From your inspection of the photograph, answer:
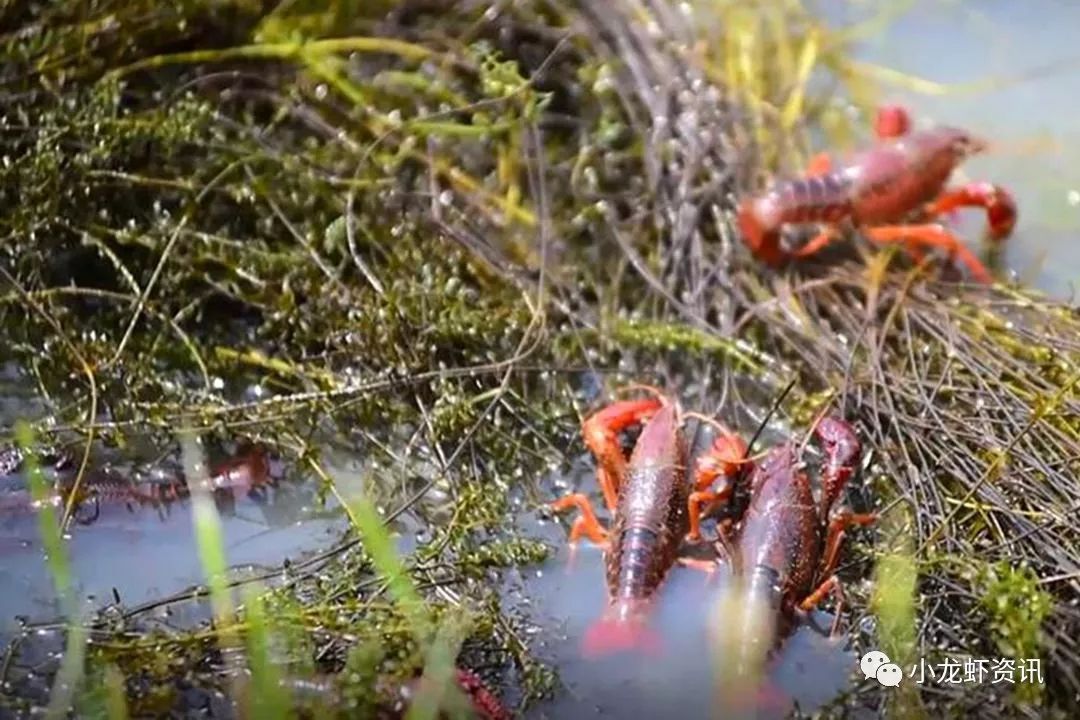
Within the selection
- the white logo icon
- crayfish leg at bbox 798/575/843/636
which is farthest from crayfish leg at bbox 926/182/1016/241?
the white logo icon

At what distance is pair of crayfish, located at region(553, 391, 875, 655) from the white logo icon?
126mm

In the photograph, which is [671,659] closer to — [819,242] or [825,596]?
[825,596]

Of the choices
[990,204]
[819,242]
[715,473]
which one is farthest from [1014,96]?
[715,473]

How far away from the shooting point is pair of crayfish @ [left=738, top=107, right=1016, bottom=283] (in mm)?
2768

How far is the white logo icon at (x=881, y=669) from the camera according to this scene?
79.6 inches

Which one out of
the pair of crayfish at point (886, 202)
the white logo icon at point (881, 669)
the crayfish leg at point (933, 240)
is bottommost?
the white logo icon at point (881, 669)

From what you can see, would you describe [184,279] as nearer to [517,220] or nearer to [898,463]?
[517,220]

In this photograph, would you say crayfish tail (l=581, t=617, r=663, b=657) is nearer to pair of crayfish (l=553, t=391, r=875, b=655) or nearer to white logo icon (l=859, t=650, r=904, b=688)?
pair of crayfish (l=553, t=391, r=875, b=655)

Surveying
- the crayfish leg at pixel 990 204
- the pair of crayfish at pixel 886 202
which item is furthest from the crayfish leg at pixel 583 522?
the crayfish leg at pixel 990 204

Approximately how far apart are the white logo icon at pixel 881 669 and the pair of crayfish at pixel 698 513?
13cm

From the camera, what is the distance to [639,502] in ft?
7.39

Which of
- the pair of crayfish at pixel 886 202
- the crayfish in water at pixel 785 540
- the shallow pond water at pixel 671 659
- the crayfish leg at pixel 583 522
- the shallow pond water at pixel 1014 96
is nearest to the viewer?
the shallow pond water at pixel 671 659

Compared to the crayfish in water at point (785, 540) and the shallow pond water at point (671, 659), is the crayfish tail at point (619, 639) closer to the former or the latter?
the shallow pond water at point (671, 659)

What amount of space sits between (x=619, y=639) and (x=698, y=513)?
30 centimetres
